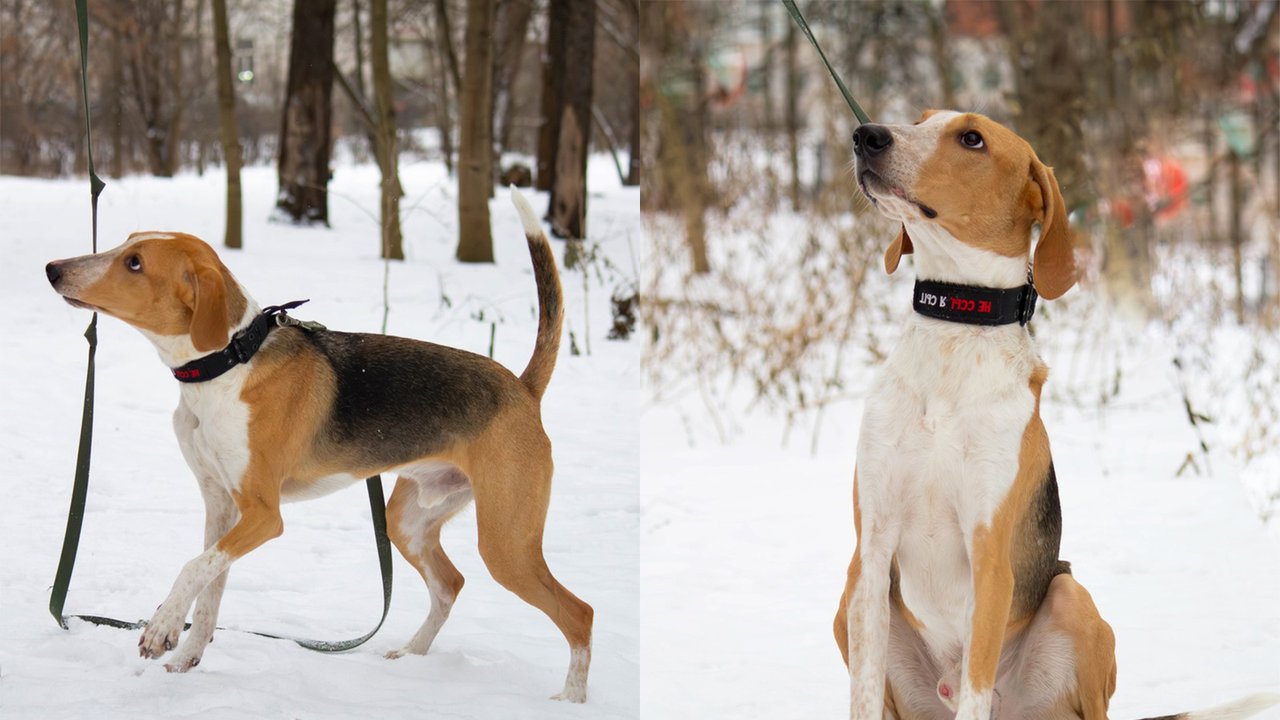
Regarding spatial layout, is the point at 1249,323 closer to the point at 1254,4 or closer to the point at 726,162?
the point at 1254,4

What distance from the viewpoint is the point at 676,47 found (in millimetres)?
12742

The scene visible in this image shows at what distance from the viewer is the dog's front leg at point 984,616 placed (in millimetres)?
2312

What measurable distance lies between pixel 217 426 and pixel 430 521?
2.01 ft

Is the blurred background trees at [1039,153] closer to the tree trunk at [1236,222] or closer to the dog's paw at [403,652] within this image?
the tree trunk at [1236,222]

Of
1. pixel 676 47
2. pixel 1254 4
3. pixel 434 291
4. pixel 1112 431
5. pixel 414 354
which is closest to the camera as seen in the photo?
pixel 414 354

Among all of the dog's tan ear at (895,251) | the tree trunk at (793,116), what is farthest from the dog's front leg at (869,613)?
the tree trunk at (793,116)

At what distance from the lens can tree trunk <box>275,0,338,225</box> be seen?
3.07m

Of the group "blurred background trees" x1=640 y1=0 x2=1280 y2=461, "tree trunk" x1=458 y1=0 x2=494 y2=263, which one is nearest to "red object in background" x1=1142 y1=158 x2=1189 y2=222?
"blurred background trees" x1=640 y1=0 x2=1280 y2=461

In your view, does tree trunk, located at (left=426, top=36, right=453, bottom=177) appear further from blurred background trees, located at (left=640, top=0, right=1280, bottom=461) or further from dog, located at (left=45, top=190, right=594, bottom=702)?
blurred background trees, located at (left=640, top=0, right=1280, bottom=461)

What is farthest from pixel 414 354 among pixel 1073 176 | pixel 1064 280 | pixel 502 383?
pixel 1073 176

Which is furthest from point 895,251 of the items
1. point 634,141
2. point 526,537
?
point 634,141

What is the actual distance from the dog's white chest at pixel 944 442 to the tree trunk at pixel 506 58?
4.74ft

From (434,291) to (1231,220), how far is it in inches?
381

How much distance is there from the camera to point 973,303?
2.36 metres
